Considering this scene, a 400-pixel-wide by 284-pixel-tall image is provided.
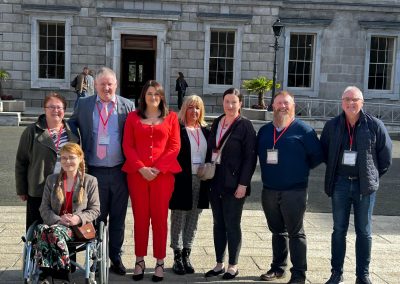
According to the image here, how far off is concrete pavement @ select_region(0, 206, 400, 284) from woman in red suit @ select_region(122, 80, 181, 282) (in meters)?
0.44

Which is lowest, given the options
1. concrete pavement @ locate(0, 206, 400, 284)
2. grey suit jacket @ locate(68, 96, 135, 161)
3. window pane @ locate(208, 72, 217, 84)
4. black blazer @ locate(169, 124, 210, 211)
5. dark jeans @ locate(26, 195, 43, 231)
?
concrete pavement @ locate(0, 206, 400, 284)

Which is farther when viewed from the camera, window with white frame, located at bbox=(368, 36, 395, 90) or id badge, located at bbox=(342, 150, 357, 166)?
window with white frame, located at bbox=(368, 36, 395, 90)

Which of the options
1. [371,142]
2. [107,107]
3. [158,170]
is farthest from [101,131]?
[371,142]

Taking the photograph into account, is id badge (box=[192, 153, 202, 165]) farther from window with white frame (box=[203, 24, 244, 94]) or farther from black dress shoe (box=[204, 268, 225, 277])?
window with white frame (box=[203, 24, 244, 94])

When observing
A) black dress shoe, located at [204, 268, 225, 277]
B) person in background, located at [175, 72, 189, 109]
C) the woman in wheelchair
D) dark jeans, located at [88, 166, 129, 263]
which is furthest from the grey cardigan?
person in background, located at [175, 72, 189, 109]

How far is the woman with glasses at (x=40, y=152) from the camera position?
4.91m

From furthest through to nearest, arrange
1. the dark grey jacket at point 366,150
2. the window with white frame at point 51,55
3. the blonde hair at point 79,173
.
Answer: the window with white frame at point 51,55 → the dark grey jacket at point 366,150 → the blonde hair at point 79,173

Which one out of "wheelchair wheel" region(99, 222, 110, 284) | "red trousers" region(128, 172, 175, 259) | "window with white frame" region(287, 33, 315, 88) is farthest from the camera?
"window with white frame" region(287, 33, 315, 88)

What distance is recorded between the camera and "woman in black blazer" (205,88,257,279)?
16.9 ft

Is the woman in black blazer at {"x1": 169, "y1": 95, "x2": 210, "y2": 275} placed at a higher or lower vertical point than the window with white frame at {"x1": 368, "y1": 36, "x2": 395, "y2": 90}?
lower

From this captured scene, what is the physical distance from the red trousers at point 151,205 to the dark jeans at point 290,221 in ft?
3.24

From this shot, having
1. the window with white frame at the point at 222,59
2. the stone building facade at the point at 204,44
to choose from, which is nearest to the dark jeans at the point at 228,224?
the stone building facade at the point at 204,44

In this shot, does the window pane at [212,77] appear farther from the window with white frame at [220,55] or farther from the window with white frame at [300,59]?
the window with white frame at [300,59]

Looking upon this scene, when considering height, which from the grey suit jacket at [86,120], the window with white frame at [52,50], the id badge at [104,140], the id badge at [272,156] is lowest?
the id badge at [272,156]
